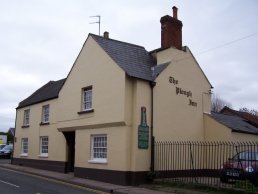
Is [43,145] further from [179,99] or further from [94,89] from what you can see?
[179,99]

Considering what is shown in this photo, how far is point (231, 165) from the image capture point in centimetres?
1597

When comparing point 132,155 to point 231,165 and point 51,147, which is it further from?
point 51,147

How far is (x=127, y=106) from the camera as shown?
18.3 m

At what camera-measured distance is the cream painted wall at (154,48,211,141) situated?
19.5 m

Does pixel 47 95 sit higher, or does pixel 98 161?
pixel 47 95

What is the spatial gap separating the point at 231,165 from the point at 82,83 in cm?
982

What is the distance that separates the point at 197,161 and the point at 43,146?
467 inches

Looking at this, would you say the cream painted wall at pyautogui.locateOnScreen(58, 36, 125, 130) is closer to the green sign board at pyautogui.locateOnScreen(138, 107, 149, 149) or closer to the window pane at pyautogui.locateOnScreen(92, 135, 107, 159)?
the window pane at pyautogui.locateOnScreen(92, 135, 107, 159)

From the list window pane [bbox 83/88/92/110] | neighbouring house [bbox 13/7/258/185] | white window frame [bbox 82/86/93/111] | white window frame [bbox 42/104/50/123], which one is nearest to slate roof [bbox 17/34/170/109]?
neighbouring house [bbox 13/7/258/185]

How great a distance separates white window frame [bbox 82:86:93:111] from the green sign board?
3894 mm

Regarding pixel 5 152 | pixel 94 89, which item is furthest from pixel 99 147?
pixel 5 152

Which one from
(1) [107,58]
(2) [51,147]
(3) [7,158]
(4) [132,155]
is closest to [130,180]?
(4) [132,155]

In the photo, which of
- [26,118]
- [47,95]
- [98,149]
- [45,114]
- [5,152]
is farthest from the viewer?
[5,152]

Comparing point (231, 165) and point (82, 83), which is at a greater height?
point (82, 83)
